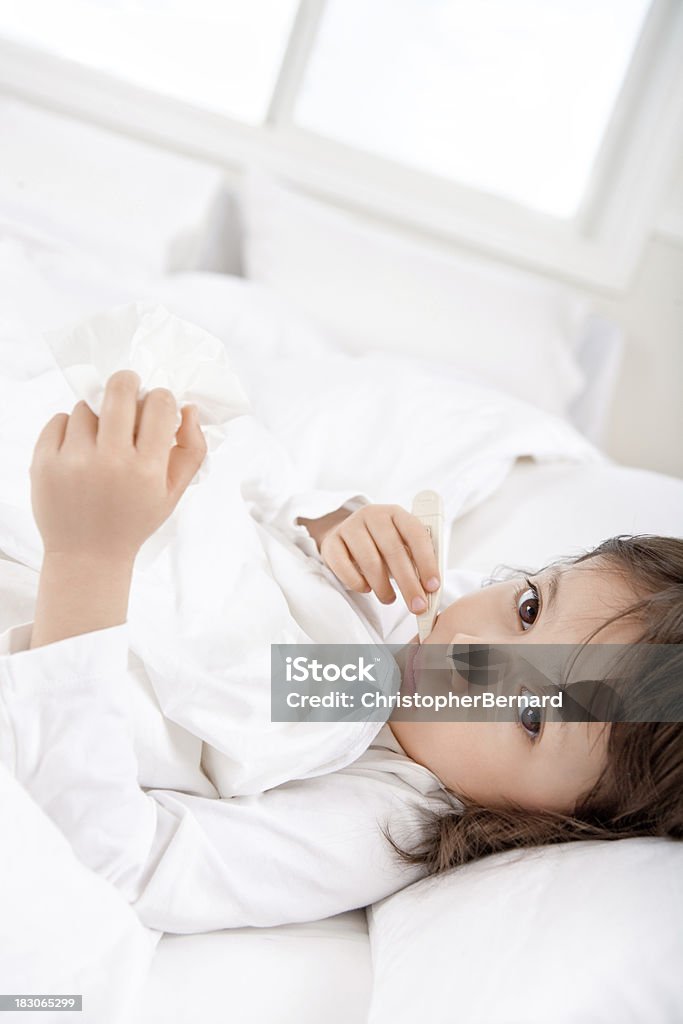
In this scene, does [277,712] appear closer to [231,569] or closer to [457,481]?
[231,569]

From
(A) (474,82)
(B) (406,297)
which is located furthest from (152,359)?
(A) (474,82)

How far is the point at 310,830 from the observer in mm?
662

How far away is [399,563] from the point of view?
746 millimetres

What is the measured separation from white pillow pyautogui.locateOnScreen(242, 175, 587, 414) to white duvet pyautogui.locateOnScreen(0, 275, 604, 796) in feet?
1.73

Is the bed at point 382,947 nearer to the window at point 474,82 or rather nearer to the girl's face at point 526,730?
the girl's face at point 526,730

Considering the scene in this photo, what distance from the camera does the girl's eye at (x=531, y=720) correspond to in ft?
2.26

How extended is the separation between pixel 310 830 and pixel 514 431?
0.66 m

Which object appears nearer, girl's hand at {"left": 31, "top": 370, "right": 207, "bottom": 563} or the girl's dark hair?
girl's hand at {"left": 31, "top": 370, "right": 207, "bottom": 563}

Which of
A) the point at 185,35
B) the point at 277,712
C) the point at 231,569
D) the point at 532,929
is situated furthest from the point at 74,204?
the point at 532,929

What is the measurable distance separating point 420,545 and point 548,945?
1.11 ft

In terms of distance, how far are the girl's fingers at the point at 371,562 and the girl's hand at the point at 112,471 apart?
27cm

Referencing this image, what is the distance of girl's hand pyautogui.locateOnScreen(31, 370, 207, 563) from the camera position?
1.67ft

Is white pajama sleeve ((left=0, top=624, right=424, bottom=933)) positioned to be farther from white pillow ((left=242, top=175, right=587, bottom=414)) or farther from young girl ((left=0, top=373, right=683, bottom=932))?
white pillow ((left=242, top=175, right=587, bottom=414))

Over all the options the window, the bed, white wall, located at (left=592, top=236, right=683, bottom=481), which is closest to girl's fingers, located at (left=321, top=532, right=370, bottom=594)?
the bed
